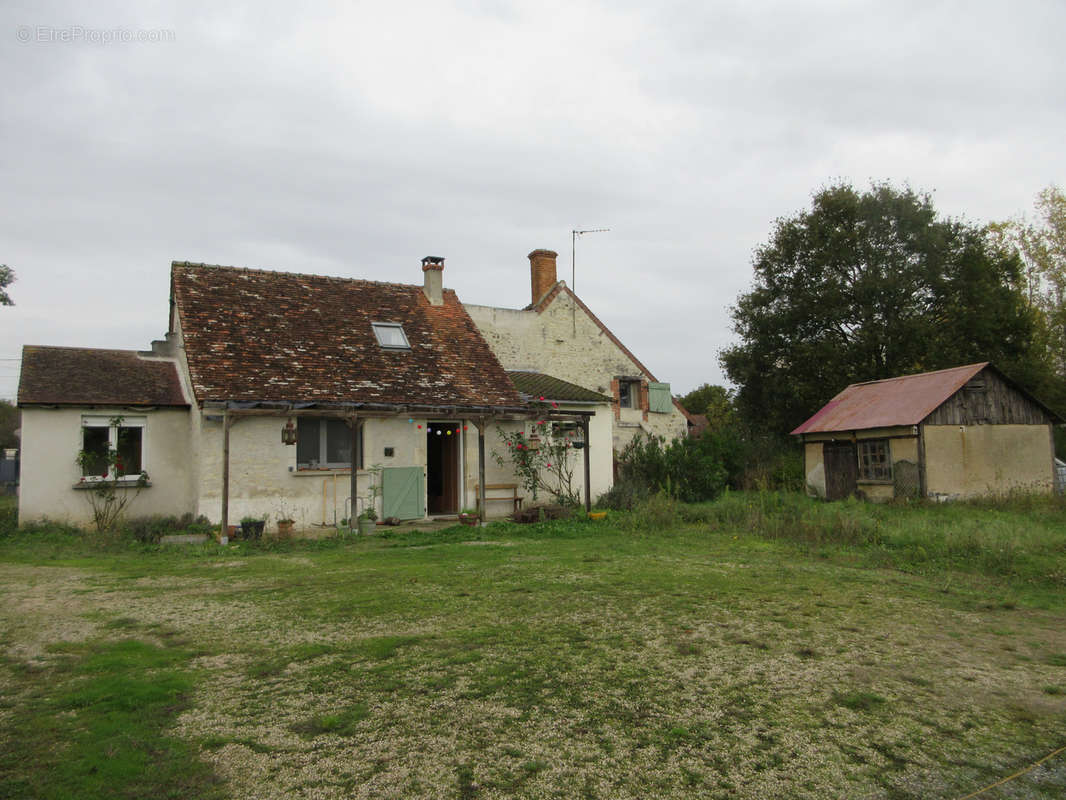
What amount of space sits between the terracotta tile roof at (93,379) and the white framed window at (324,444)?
283cm

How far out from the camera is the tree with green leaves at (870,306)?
Result: 2905 cm

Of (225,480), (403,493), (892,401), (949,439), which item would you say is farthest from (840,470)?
(225,480)

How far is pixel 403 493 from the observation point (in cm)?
1623

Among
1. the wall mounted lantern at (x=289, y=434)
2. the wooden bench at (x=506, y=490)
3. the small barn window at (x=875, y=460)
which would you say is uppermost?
the wall mounted lantern at (x=289, y=434)

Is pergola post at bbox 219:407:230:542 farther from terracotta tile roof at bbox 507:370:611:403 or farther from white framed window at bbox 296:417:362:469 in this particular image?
terracotta tile roof at bbox 507:370:611:403

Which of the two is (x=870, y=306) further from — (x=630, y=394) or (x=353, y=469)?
(x=353, y=469)

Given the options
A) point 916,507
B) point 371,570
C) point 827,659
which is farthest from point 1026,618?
point 916,507

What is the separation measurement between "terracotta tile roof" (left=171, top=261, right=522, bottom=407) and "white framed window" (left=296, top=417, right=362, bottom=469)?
890 mm

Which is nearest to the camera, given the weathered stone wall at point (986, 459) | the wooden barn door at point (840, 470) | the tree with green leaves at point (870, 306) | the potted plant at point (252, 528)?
the potted plant at point (252, 528)

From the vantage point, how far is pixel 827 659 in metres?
5.61

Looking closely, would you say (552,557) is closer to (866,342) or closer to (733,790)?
(733,790)

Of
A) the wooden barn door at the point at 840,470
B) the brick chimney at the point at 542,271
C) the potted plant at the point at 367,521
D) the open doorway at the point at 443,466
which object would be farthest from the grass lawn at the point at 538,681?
the brick chimney at the point at 542,271

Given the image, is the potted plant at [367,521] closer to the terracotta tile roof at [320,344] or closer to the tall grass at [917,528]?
the terracotta tile roof at [320,344]

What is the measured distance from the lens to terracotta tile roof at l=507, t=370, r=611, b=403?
1898 centimetres
